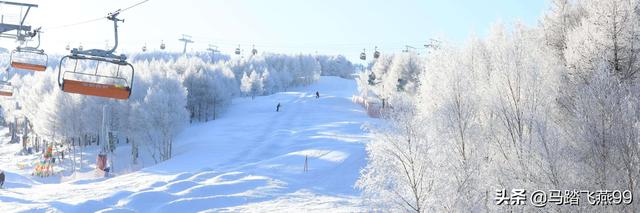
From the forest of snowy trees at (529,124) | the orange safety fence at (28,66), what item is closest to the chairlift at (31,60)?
the orange safety fence at (28,66)

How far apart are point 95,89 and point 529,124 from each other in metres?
19.0

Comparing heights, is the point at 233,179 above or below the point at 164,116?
below

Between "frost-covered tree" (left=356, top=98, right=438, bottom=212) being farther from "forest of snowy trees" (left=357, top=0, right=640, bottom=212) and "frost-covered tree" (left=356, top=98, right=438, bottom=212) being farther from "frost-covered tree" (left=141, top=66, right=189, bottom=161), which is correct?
"frost-covered tree" (left=141, top=66, right=189, bottom=161)

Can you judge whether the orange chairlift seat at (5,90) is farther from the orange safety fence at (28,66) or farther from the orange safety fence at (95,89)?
the orange safety fence at (95,89)

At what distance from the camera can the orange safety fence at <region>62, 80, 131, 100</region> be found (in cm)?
1548

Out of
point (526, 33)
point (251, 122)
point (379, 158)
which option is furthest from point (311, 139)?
point (379, 158)

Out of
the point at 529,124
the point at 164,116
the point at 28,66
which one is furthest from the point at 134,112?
the point at 529,124

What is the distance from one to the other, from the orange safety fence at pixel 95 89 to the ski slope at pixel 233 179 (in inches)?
573

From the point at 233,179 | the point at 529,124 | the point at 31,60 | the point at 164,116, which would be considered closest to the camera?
the point at 31,60

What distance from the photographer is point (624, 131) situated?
1828 cm

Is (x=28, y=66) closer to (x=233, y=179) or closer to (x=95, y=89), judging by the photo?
(x=95, y=89)

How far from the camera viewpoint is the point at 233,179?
3719 centimetres

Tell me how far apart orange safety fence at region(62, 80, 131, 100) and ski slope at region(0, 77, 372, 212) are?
14.5 meters

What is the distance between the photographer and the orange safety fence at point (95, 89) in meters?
15.5
